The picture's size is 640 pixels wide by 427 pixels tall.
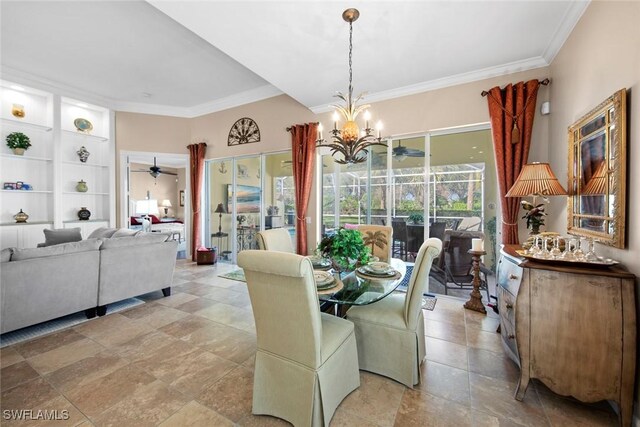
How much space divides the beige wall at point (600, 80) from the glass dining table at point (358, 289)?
1432 millimetres

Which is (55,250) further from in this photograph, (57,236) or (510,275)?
(510,275)

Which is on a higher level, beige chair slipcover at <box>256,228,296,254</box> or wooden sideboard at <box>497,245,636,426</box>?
beige chair slipcover at <box>256,228,296,254</box>

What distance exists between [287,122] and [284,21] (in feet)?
7.75

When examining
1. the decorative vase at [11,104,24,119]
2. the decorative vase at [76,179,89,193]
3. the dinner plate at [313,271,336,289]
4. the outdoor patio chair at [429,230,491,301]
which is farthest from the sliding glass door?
the dinner plate at [313,271,336,289]

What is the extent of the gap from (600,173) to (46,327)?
526cm

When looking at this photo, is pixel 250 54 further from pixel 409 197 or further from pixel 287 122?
pixel 409 197

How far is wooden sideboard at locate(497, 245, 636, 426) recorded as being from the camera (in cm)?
149

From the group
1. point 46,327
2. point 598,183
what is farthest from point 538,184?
point 46,327

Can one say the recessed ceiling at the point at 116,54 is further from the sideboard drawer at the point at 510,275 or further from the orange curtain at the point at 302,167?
the sideboard drawer at the point at 510,275

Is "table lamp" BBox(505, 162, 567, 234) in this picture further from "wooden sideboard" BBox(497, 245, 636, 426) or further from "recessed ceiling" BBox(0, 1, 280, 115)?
"recessed ceiling" BBox(0, 1, 280, 115)

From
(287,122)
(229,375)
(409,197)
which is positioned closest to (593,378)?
(229,375)

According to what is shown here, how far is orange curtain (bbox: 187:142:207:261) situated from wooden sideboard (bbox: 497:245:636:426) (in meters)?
5.79

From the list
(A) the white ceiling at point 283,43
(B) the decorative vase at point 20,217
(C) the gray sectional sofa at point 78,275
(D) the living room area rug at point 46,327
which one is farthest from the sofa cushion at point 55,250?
(B) the decorative vase at point 20,217

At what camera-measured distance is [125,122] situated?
5.47m
